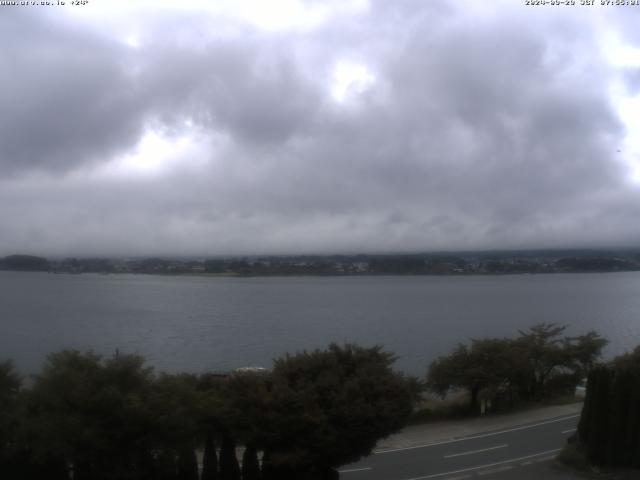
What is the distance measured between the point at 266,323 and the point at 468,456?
54726mm

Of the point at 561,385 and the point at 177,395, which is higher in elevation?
A: the point at 177,395

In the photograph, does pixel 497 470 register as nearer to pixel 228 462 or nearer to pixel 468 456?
pixel 468 456

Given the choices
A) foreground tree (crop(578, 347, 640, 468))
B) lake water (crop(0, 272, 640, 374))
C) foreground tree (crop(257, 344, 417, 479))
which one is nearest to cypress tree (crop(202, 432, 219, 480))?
foreground tree (crop(257, 344, 417, 479))

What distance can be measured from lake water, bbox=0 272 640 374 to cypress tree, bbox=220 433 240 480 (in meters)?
31.3

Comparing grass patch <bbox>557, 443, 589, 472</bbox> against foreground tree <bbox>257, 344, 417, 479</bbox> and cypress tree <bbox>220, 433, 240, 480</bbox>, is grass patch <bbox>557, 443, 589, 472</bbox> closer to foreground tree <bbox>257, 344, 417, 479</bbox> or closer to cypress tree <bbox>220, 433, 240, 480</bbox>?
foreground tree <bbox>257, 344, 417, 479</bbox>

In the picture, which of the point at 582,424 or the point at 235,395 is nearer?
the point at 235,395

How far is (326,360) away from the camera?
1719cm

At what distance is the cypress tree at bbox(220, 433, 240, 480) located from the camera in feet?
52.7

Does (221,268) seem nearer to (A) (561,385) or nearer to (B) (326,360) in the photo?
(A) (561,385)

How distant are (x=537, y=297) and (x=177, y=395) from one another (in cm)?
11785

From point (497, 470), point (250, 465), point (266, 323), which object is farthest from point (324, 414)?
point (266, 323)

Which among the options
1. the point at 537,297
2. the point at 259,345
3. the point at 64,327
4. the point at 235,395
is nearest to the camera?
the point at 235,395

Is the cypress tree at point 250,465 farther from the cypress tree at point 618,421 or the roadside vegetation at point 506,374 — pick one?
the roadside vegetation at point 506,374

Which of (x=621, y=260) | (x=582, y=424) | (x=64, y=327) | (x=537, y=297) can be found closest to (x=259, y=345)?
(x=64, y=327)
